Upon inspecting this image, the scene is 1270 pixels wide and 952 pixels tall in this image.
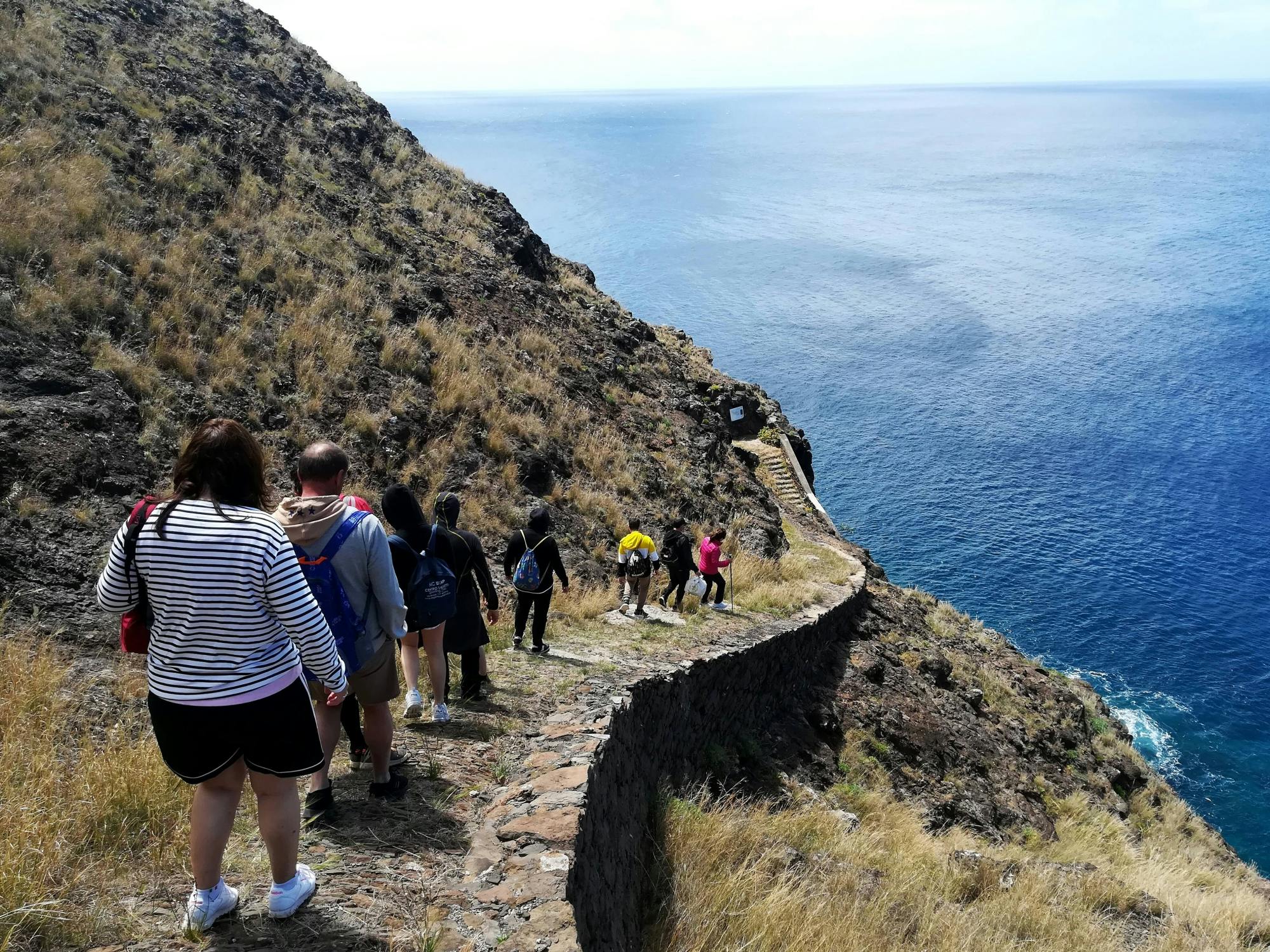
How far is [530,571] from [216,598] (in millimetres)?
5322

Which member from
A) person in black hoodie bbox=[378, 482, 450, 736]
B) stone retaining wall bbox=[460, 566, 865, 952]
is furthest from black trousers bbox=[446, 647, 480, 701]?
stone retaining wall bbox=[460, 566, 865, 952]

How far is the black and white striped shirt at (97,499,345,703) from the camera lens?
3.13 meters

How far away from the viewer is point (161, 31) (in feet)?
66.8

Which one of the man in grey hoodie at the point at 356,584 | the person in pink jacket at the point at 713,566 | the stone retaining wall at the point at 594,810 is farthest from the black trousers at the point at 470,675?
the person in pink jacket at the point at 713,566

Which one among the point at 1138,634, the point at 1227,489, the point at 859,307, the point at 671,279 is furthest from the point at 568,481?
the point at 671,279

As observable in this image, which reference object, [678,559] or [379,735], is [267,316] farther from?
[379,735]

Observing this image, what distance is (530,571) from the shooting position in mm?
8414

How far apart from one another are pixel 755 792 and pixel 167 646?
6.93 m

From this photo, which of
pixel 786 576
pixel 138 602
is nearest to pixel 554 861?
pixel 138 602

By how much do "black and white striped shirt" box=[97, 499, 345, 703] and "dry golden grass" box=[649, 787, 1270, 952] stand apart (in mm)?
2640

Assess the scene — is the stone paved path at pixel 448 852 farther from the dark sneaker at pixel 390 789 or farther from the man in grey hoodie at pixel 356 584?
the man in grey hoodie at pixel 356 584

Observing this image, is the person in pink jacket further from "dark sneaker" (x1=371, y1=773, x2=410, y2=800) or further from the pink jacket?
"dark sneaker" (x1=371, y1=773, x2=410, y2=800)

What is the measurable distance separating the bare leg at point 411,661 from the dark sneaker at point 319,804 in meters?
1.63

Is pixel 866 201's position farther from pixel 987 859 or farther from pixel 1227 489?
pixel 987 859
